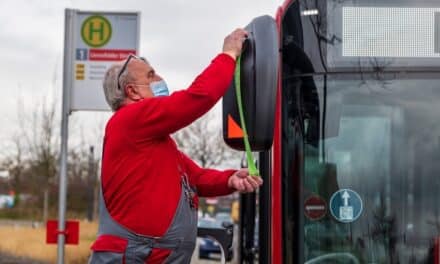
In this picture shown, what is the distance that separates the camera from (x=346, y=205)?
401cm

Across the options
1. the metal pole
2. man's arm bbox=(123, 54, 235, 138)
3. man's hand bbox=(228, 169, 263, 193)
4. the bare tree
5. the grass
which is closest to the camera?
man's arm bbox=(123, 54, 235, 138)

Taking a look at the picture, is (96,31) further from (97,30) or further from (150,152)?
(150,152)

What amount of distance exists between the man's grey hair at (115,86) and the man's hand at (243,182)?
0.53 m

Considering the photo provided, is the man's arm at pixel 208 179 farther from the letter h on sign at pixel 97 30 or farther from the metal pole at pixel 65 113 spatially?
the letter h on sign at pixel 97 30

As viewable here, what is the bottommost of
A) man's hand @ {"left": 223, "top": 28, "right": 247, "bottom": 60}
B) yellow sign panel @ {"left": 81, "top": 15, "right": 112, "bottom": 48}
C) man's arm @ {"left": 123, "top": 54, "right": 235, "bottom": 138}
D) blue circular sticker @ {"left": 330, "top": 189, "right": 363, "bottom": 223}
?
blue circular sticker @ {"left": 330, "top": 189, "right": 363, "bottom": 223}

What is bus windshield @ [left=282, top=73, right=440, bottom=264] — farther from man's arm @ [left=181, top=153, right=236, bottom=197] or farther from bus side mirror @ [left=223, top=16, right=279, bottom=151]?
bus side mirror @ [left=223, top=16, right=279, bottom=151]

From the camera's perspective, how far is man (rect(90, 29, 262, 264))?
2607 millimetres

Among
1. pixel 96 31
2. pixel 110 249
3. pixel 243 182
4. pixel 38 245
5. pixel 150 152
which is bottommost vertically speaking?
pixel 38 245

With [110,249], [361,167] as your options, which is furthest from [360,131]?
[110,249]

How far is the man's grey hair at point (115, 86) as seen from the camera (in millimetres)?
2852

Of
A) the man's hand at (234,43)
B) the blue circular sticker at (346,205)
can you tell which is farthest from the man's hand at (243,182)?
the blue circular sticker at (346,205)

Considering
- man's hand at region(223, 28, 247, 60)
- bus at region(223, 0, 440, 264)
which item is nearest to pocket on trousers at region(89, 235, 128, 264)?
man's hand at region(223, 28, 247, 60)

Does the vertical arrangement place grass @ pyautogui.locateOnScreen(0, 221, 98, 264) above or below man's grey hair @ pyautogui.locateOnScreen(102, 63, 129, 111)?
below

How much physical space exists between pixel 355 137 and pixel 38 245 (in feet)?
58.7
